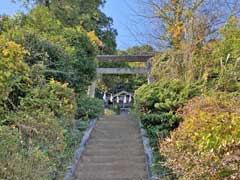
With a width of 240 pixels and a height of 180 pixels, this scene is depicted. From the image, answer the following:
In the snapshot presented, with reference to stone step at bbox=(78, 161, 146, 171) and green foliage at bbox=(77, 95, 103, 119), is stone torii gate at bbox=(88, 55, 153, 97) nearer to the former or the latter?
green foliage at bbox=(77, 95, 103, 119)

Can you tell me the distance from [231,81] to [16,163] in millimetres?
5968

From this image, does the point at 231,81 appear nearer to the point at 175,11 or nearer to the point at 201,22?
the point at 201,22

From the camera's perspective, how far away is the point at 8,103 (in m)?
6.71

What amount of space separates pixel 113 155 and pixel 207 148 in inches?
138

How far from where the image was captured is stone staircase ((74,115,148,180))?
6551 millimetres

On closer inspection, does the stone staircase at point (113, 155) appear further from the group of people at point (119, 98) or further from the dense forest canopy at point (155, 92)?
the group of people at point (119, 98)

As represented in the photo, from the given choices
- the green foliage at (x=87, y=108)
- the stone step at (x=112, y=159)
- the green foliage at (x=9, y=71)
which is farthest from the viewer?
the green foliage at (x=87, y=108)

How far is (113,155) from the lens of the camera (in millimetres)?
7625

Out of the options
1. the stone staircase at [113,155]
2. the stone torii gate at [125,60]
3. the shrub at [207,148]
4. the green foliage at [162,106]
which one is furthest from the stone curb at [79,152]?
the stone torii gate at [125,60]

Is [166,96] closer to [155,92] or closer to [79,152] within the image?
[155,92]

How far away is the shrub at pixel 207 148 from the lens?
158 inches

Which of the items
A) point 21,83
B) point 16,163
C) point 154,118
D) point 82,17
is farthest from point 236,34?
point 82,17

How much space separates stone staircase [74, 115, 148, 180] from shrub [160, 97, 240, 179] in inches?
70.7

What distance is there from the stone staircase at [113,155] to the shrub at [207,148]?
1796 millimetres
